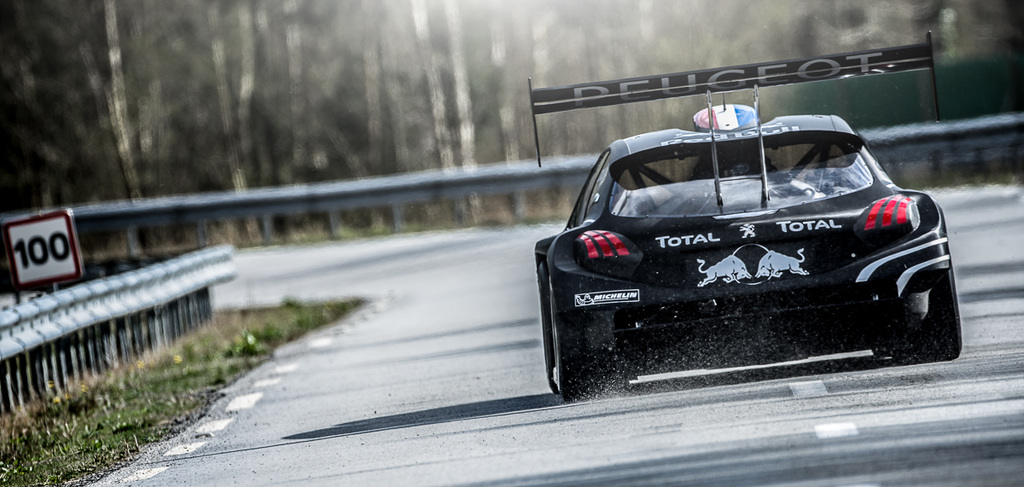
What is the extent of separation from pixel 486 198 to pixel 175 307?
21784mm

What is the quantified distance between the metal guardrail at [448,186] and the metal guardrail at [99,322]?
10098 mm

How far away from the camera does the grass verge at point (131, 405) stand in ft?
26.8

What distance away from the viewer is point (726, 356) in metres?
7.24

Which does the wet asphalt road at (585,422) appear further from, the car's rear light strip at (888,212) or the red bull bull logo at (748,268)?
the car's rear light strip at (888,212)

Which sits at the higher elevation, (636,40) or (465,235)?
(636,40)

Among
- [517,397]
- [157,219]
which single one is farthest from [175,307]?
[157,219]

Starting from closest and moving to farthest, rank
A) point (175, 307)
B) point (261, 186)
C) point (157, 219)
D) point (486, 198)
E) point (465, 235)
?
point (175, 307)
point (465, 235)
point (157, 219)
point (486, 198)
point (261, 186)

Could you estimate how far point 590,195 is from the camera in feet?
27.3

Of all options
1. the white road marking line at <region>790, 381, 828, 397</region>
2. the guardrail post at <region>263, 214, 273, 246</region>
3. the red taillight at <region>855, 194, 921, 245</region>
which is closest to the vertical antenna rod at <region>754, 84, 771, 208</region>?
the red taillight at <region>855, 194, 921, 245</region>

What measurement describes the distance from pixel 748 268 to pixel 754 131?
104 cm

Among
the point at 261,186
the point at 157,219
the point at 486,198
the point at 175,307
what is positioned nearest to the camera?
the point at 175,307

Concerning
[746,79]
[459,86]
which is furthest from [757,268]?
[459,86]

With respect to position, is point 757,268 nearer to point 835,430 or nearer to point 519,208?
point 835,430

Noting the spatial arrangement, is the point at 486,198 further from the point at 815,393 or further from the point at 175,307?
the point at 815,393
